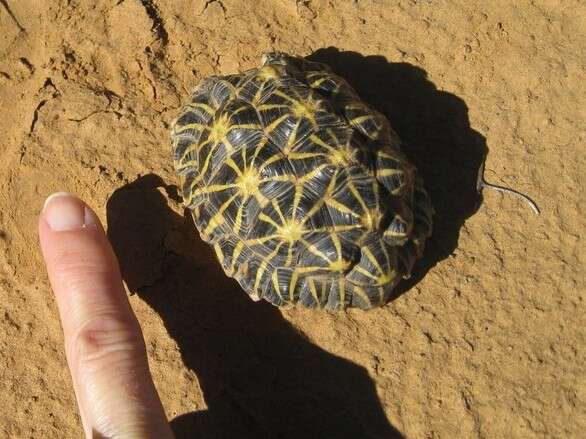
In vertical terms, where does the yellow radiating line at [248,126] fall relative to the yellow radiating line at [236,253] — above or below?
above

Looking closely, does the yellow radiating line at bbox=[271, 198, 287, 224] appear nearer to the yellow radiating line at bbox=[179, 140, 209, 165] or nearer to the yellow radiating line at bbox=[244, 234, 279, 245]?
the yellow radiating line at bbox=[244, 234, 279, 245]

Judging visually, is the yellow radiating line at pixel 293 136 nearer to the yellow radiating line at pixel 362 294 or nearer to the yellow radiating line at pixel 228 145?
the yellow radiating line at pixel 228 145

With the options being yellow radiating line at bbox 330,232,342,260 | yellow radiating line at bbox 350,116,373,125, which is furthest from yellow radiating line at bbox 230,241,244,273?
yellow radiating line at bbox 350,116,373,125

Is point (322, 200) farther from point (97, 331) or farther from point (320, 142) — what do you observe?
point (97, 331)

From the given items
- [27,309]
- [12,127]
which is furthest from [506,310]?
[12,127]

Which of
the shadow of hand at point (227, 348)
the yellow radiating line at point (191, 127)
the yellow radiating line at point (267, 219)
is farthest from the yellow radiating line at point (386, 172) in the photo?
the shadow of hand at point (227, 348)

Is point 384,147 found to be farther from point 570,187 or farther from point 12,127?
point 12,127

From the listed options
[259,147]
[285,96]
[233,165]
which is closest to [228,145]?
[233,165]
